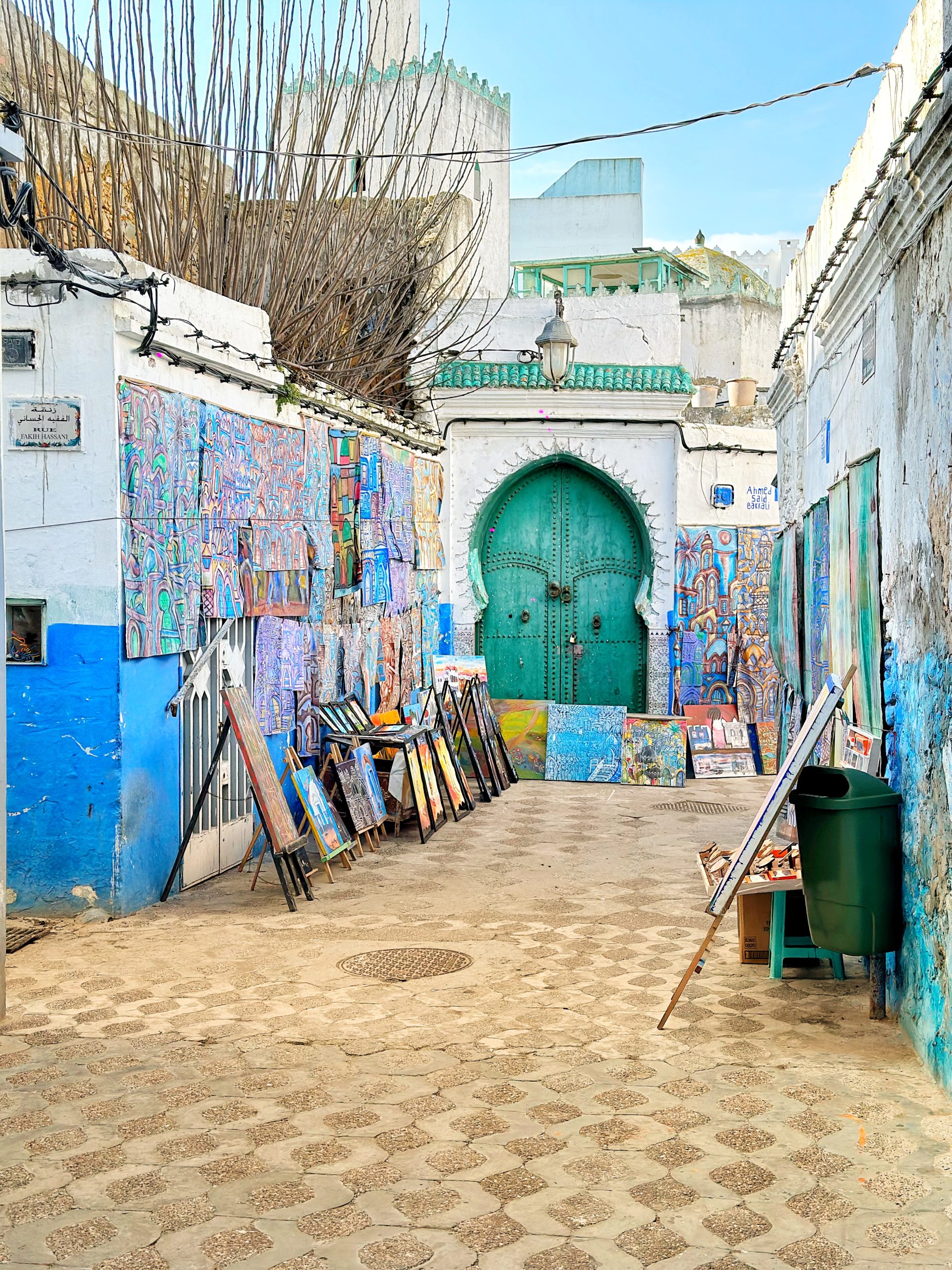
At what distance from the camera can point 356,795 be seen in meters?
9.65

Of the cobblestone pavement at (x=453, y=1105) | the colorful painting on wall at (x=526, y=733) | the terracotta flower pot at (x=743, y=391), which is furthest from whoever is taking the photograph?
the terracotta flower pot at (x=743, y=391)

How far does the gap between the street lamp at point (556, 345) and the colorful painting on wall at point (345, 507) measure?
9.59 feet

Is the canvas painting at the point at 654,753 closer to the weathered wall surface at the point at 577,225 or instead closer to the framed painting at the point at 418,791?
the framed painting at the point at 418,791

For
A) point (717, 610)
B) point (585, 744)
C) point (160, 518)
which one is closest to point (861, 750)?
point (160, 518)

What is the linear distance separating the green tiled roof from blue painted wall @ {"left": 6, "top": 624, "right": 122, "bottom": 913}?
27.8 feet

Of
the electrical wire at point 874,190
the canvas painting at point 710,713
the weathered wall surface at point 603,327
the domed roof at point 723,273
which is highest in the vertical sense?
the domed roof at point 723,273

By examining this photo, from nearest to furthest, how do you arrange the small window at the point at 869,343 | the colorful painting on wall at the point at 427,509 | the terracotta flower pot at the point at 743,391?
the small window at the point at 869,343, the colorful painting on wall at the point at 427,509, the terracotta flower pot at the point at 743,391

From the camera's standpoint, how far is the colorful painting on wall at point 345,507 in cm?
1092

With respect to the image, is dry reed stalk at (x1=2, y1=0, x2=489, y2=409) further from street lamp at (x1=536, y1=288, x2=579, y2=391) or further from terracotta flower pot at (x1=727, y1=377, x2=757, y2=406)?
terracotta flower pot at (x1=727, y1=377, x2=757, y2=406)

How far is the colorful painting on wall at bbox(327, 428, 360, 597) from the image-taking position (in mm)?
10922

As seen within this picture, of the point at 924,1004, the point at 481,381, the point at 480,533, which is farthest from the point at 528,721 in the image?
the point at 924,1004

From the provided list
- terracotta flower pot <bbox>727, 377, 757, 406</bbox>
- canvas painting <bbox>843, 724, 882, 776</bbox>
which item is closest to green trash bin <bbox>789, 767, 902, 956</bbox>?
canvas painting <bbox>843, 724, 882, 776</bbox>

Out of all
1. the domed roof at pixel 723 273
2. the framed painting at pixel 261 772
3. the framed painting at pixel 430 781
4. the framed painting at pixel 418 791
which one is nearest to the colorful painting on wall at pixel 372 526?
the framed painting at pixel 430 781

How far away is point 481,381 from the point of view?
1525 cm
